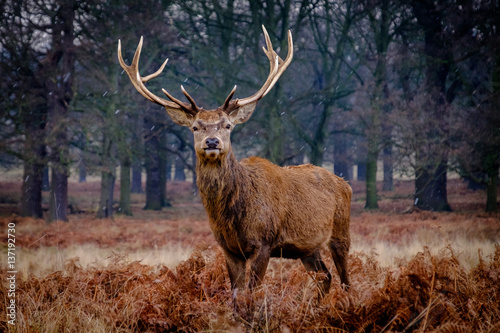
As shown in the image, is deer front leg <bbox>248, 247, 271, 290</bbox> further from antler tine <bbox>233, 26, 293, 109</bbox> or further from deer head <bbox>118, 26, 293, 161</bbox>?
antler tine <bbox>233, 26, 293, 109</bbox>

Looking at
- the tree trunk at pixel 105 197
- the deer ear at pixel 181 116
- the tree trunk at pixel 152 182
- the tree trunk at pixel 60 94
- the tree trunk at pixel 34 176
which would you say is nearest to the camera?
the deer ear at pixel 181 116

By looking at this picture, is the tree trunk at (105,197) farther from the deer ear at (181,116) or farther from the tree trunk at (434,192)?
the deer ear at (181,116)

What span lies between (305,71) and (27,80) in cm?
1705

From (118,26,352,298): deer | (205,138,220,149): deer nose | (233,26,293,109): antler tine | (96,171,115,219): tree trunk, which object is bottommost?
(96,171,115,219): tree trunk

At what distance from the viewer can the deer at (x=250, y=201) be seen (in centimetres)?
399

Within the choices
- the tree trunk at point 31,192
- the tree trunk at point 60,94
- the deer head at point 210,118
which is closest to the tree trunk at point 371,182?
the tree trunk at point 60,94

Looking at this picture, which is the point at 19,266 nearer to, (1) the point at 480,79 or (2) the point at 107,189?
(2) the point at 107,189

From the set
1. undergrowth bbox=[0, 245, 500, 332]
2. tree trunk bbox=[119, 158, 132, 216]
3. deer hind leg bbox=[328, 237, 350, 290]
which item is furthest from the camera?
tree trunk bbox=[119, 158, 132, 216]

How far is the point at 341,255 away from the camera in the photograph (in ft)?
16.6

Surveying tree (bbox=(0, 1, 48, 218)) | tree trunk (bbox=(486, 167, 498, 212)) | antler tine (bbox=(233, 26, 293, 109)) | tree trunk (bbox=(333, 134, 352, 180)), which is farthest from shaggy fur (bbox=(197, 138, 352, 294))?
tree trunk (bbox=(333, 134, 352, 180))

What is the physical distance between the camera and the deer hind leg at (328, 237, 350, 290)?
5007mm

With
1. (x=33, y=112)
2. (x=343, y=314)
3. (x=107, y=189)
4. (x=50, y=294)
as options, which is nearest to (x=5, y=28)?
(x=33, y=112)

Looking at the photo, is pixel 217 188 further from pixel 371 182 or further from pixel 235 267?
pixel 371 182

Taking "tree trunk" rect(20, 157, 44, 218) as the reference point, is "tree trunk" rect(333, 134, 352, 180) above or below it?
above
